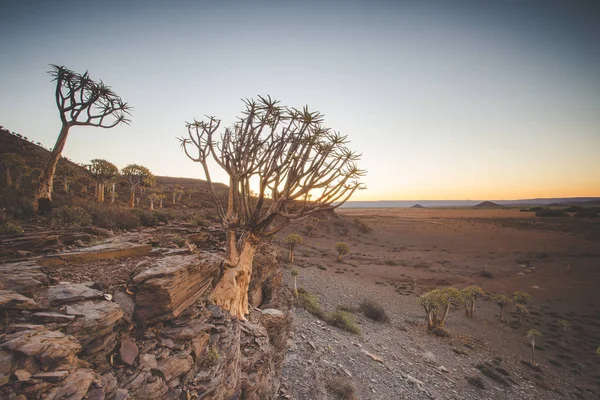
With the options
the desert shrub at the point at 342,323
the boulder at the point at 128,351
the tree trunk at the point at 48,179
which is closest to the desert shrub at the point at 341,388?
the desert shrub at the point at 342,323

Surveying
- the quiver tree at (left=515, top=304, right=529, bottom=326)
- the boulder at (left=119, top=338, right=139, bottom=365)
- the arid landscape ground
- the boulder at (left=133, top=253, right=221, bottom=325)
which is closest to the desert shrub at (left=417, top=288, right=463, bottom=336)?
the arid landscape ground

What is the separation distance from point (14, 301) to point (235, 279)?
414cm

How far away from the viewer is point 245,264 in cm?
688

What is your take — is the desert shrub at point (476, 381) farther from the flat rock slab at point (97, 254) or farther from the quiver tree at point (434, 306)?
the flat rock slab at point (97, 254)

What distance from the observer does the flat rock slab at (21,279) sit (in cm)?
320

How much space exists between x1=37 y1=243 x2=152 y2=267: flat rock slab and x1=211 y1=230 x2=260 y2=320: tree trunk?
2217 mm

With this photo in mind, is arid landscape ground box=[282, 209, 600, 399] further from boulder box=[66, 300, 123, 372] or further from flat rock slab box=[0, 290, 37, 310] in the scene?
flat rock slab box=[0, 290, 37, 310]

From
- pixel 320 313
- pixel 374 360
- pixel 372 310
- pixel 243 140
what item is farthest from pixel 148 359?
pixel 372 310

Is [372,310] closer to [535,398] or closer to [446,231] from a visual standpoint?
[535,398]

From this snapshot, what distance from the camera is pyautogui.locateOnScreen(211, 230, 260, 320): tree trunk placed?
6.05 meters

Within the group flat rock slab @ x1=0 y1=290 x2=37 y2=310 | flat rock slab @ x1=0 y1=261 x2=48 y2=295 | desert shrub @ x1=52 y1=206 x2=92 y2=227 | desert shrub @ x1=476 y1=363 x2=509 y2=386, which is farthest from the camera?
desert shrub @ x1=476 y1=363 x2=509 y2=386

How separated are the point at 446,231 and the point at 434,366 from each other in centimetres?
7011

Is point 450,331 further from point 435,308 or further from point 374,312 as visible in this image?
point 374,312

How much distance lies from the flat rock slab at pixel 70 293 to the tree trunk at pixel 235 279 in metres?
2.62
